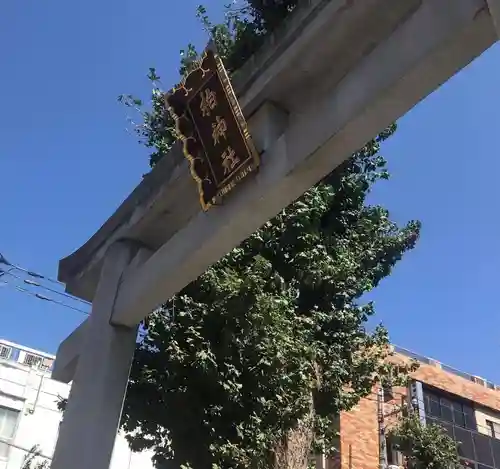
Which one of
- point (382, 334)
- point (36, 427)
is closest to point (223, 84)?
point (382, 334)

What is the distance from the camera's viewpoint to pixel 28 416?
1514 cm

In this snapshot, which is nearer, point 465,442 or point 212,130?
point 212,130

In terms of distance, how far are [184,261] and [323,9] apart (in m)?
1.97

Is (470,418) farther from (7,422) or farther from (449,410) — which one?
(7,422)

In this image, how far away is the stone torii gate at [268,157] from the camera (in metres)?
3.23

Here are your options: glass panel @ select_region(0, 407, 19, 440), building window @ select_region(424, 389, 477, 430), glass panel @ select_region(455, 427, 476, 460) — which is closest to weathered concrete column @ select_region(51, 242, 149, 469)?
glass panel @ select_region(0, 407, 19, 440)

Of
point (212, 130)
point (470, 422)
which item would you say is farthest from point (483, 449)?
point (212, 130)

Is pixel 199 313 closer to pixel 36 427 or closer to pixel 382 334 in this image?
pixel 382 334

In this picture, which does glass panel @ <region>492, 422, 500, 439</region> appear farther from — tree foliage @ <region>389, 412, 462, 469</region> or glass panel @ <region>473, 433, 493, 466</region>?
tree foliage @ <region>389, 412, 462, 469</region>

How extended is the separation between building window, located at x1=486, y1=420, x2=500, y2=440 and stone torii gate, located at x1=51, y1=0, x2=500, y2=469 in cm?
1428

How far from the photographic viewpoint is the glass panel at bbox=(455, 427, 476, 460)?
612 inches

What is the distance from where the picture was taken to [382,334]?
28.0 ft

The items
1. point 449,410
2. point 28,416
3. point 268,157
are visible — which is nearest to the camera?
point 268,157

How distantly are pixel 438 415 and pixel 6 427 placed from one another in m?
10.6
